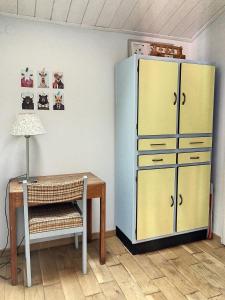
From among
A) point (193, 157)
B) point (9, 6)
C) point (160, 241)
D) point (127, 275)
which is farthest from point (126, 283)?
point (9, 6)

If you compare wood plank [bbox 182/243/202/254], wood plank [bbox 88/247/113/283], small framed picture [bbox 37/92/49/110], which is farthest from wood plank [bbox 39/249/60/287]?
small framed picture [bbox 37/92/49/110]

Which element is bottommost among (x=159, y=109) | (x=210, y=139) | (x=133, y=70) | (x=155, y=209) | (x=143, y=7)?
(x=155, y=209)

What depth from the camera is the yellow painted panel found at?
8.38ft

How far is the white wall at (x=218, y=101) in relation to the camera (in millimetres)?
2588

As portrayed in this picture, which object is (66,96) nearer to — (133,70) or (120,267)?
(133,70)

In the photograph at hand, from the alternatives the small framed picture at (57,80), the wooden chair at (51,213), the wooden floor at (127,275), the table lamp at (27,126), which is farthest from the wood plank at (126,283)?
the small framed picture at (57,80)

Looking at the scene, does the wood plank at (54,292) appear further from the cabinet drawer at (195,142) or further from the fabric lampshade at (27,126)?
the cabinet drawer at (195,142)

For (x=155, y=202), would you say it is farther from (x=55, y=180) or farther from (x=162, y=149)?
(x=55, y=180)

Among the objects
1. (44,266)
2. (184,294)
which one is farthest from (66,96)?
(184,294)

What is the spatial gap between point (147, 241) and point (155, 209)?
316 millimetres

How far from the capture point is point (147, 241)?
2.48 m

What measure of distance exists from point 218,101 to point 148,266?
5.70 ft

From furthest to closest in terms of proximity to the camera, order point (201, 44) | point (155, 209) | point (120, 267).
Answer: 1. point (201, 44)
2. point (155, 209)
3. point (120, 267)

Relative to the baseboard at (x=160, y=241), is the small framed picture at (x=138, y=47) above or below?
above
